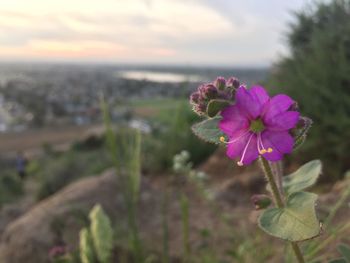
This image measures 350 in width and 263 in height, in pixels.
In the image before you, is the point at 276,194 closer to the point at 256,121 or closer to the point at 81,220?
the point at 256,121

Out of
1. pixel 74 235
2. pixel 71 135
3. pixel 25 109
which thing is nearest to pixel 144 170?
pixel 74 235

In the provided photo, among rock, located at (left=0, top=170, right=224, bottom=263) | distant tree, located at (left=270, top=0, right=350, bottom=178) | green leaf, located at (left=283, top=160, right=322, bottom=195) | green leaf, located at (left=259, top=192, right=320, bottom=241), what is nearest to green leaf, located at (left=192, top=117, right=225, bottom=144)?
green leaf, located at (left=259, top=192, right=320, bottom=241)

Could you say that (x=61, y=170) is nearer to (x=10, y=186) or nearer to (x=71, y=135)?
(x=10, y=186)

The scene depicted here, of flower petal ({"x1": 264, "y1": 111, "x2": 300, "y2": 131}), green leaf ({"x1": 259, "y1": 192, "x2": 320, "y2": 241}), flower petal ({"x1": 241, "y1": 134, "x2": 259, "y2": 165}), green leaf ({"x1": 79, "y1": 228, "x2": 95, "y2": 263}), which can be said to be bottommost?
green leaf ({"x1": 79, "y1": 228, "x2": 95, "y2": 263})

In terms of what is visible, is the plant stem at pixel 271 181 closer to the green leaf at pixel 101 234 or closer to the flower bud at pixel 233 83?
the flower bud at pixel 233 83

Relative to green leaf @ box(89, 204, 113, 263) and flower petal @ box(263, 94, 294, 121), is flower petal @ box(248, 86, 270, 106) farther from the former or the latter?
green leaf @ box(89, 204, 113, 263)
